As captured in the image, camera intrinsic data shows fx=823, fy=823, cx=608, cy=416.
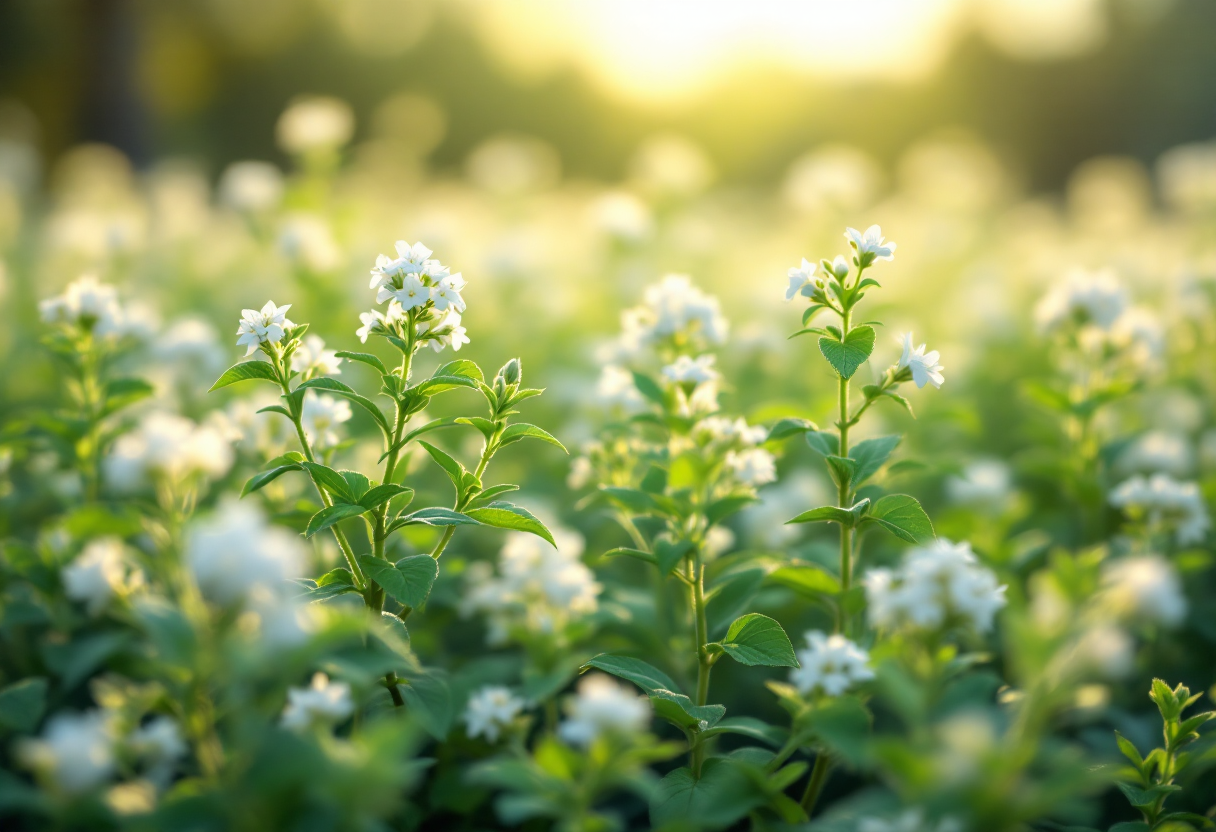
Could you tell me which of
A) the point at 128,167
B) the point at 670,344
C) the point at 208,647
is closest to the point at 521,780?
the point at 208,647

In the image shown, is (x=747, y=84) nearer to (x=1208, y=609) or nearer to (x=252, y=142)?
(x=252, y=142)

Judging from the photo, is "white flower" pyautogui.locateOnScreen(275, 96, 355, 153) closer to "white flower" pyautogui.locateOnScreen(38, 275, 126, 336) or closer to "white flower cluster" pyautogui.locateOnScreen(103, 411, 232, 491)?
"white flower" pyautogui.locateOnScreen(38, 275, 126, 336)

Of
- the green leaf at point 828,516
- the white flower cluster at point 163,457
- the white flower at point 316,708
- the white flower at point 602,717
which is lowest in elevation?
the white flower at point 602,717

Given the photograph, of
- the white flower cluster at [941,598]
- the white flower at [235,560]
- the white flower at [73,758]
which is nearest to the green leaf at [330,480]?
the white flower at [235,560]

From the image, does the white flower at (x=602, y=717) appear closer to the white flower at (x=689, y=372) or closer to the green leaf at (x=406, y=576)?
the green leaf at (x=406, y=576)

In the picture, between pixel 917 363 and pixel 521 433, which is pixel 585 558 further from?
pixel 917 363

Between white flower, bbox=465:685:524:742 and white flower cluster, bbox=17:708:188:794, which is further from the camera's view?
white flower, bbox=465:685:524:742

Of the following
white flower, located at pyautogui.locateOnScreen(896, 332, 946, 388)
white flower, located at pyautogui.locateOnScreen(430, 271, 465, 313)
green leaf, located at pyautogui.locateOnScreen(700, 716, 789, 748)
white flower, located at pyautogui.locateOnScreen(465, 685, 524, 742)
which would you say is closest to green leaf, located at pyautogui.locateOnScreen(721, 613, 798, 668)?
green leaf, located at pyautogui.locateOnScreen(700, 716, 789, 748)

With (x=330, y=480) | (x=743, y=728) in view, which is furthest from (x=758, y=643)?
(x=330, y=480)
